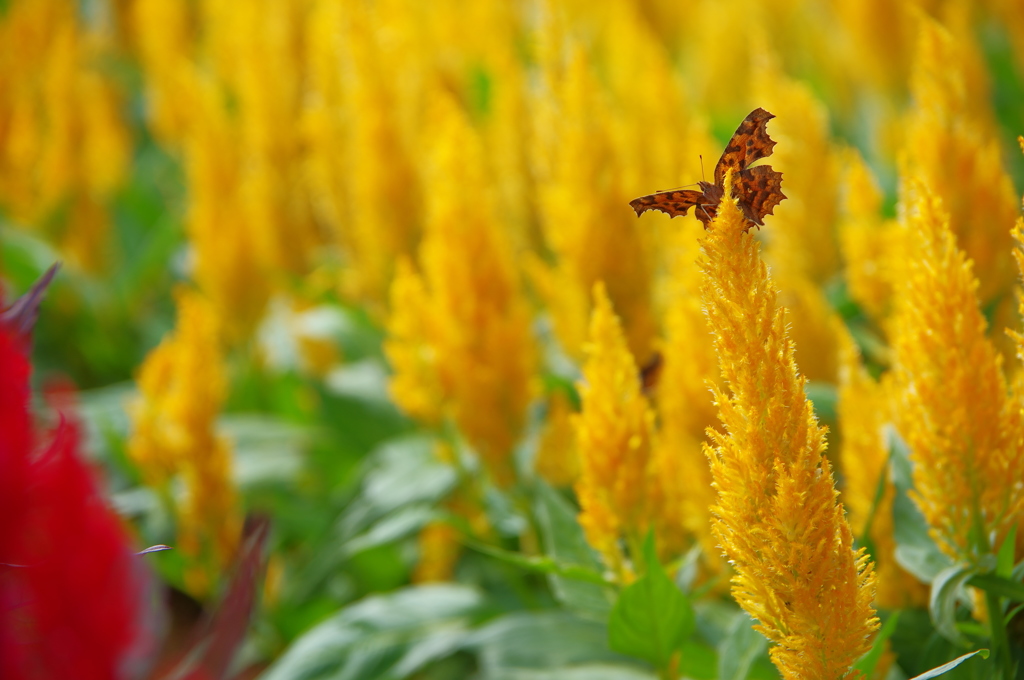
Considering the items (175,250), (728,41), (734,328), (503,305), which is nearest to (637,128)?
(503,305)

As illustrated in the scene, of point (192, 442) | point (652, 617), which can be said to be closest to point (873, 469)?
point (652, 617)

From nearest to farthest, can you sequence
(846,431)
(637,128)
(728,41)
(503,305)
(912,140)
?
(846,431), (912,140), (503,305), (637,128), (728,41)

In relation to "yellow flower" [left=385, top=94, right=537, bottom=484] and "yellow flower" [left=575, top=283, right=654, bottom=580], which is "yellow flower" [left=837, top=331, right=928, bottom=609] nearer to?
"yellow flower" [left=575, top=283, right=654, bottom=580]

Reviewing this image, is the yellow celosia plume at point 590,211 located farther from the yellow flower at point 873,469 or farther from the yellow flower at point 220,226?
the yellow flower at point 220,226

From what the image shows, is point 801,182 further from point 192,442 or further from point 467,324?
point 192,442

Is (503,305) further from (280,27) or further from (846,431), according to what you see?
(280,27)

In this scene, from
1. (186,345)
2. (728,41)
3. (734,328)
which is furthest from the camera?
(728,41)

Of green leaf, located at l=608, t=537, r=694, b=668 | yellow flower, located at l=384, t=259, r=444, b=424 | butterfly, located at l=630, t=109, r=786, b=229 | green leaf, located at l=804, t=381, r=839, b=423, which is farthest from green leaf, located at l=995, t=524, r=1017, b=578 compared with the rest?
yellow flower, located at l=384, t=259, r=444, b=424
